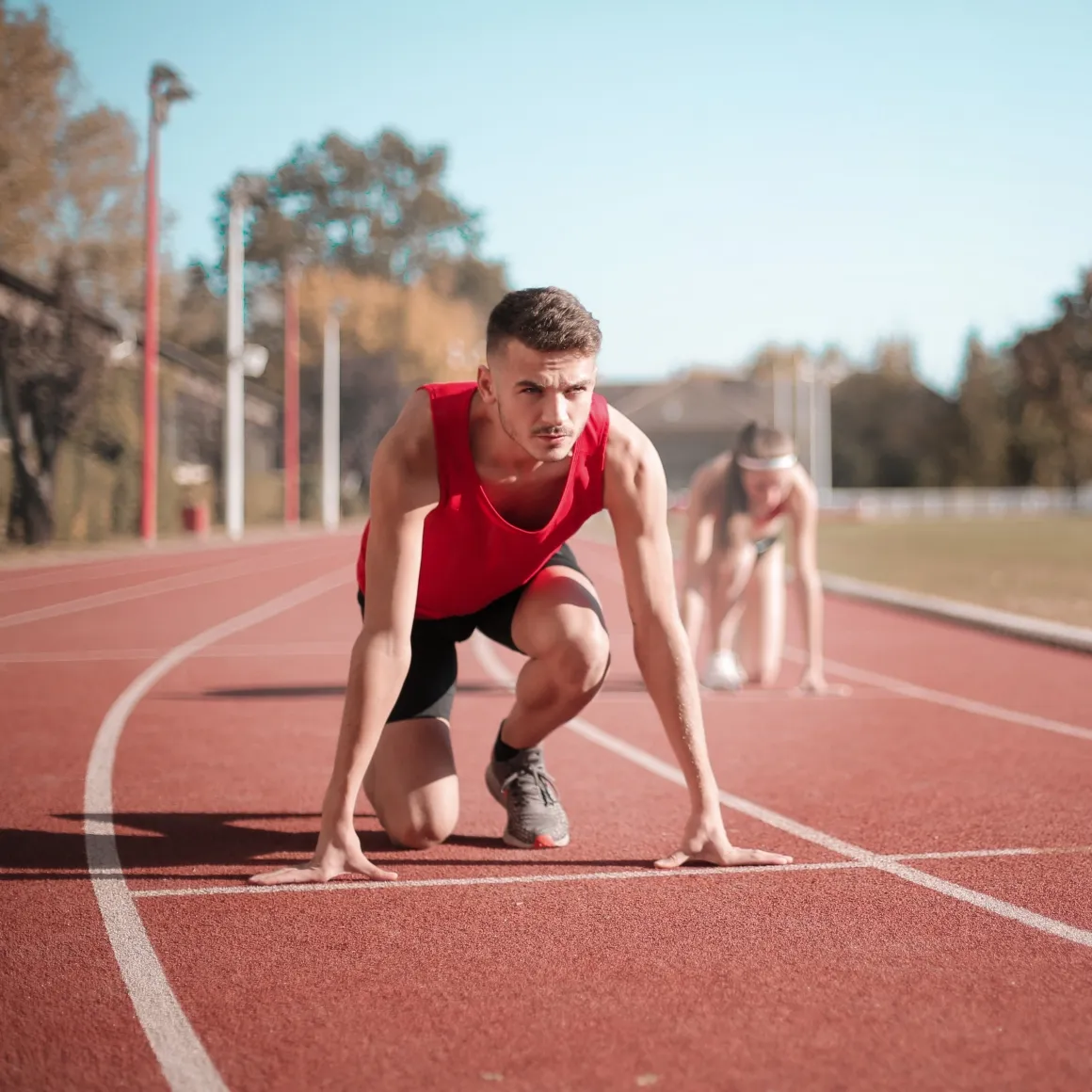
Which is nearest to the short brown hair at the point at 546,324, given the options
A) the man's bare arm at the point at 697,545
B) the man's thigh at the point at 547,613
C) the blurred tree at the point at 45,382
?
the man's thigh at the point at 547,613

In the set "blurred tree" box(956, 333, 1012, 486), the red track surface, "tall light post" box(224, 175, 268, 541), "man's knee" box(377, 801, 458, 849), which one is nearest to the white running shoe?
the red track surface

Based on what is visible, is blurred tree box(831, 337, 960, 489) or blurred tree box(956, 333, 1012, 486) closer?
blurred tree box(956, 333, 1012, 486)

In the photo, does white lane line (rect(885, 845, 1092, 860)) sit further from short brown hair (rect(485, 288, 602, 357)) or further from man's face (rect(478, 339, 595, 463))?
short brown hair (rect(485, 288, 602, 357))

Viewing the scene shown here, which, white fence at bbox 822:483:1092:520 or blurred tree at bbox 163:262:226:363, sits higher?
blurred tree at bbox 163:262:226:363

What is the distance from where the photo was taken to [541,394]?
428cm

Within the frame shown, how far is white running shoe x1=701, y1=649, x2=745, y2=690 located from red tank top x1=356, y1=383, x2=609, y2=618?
4.77 m

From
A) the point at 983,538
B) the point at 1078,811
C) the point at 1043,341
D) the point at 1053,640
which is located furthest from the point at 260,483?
the point at 1078,811

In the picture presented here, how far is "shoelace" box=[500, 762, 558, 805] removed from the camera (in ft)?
17.8

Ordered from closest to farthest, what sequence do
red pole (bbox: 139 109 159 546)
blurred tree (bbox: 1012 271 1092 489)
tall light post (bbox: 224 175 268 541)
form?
red pole (bbox: 139 109 159 546) → tall light post (bbox: 224 175 268 541) → blurred tree (bbox: 1012 271 1092 489)

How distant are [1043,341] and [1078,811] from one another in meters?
50.0

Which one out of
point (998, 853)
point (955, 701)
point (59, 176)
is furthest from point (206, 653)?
point (59, 176)

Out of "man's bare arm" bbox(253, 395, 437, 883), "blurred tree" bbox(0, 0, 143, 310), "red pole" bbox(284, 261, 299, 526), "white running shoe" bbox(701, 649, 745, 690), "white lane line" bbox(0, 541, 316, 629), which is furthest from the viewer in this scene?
"red pole" bbox(284, 261, 299, 526)

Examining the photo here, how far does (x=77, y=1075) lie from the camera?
10.4ft

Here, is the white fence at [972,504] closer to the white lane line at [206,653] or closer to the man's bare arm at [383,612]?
the white lane line at [206,653]
